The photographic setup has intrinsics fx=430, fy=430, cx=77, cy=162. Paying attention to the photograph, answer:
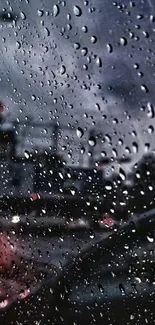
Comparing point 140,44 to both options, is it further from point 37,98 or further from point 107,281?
point 107,281

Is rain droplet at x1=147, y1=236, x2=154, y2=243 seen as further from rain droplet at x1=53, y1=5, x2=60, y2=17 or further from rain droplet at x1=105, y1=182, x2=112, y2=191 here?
rain droplet at x1=53, y1=5, x2=60, y2=17

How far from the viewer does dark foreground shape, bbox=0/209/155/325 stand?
3.35ft

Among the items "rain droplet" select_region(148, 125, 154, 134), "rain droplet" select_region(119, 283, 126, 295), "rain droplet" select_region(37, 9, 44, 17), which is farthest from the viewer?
"rain droplet" select_region(37, 9, 44, 17)

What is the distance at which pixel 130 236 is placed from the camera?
105cm

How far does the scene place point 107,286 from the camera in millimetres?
1157

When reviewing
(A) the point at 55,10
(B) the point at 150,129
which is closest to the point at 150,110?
(B) the point at 150,129

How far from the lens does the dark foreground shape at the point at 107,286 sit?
102cm

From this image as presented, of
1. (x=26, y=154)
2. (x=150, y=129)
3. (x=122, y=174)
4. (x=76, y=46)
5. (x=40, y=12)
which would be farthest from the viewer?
(x=26, y=154)

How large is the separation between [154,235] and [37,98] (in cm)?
63

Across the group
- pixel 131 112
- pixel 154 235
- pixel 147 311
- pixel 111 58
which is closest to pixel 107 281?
pixel 147 311

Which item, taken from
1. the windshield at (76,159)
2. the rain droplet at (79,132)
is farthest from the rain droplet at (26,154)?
the rain droplet at (79,132)

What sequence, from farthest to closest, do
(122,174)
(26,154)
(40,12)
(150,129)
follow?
(26,154)
(40,12)
(122,174)
(150,129)

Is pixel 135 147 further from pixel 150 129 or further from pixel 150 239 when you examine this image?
pixel 150 239

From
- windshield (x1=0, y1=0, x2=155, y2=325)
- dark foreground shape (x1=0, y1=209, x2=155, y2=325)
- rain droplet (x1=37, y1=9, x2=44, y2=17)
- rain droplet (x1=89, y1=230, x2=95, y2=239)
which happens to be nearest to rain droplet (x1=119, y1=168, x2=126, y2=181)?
windshield (x1=0, y1=0, x2=155, y2=325)
